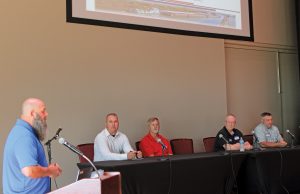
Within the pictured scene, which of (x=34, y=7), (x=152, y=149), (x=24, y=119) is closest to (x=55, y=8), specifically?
(x=34, y=7)

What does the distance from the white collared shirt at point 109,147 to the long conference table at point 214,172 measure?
15.3 inches

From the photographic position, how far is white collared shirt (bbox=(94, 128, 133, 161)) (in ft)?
13.8

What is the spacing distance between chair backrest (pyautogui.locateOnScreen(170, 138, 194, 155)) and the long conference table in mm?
884

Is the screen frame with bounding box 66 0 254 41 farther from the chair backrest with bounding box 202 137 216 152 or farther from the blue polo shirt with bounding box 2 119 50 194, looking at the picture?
the blue polo shirt with bounding box 2 119 50 194

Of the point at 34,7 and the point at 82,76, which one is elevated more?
the point at 34,7

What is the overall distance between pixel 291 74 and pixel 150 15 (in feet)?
11.0

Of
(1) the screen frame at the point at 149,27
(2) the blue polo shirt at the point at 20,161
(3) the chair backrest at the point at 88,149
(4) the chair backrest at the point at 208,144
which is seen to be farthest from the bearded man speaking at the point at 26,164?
(4) the chair backrest at the point at 208,144

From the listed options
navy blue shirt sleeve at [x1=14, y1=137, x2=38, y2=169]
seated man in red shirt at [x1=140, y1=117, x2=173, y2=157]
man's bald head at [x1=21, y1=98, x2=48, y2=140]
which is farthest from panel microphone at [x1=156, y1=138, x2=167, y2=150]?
navy blue shirt sleeve at [x1=14, y1=137, x2=38, y2=169]

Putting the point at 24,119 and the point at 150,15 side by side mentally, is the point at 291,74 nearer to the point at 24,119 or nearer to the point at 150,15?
the point at 150,15

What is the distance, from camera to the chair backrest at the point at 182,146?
17.6 feet

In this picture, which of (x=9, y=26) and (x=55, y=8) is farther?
(x=55, y=8)

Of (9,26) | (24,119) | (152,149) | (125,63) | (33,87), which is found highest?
(9,26)

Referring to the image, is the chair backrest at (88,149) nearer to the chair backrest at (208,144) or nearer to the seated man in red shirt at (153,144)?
the seated man in red shirt at (153,144)

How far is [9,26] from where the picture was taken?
4.52 m
